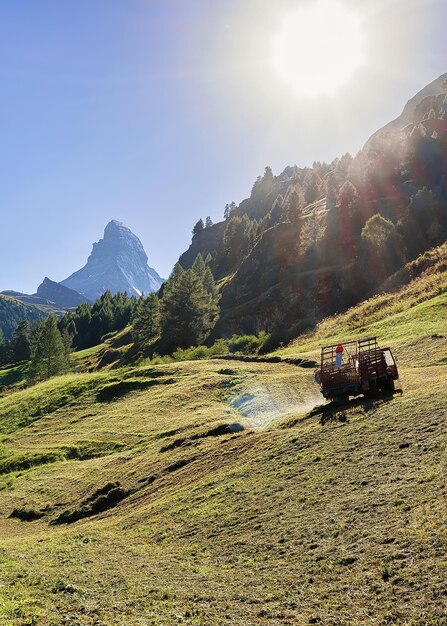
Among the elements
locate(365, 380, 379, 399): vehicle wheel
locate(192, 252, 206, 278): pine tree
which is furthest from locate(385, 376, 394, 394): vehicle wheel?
locate(192, 252, 206, 278): pine tree

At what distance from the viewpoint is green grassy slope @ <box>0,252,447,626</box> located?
9.84 m

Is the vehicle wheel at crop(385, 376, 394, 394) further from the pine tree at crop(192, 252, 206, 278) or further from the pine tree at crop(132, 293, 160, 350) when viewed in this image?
the pine tree at crop(192, 252, 206, 278)

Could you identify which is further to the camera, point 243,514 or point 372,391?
point 372,391

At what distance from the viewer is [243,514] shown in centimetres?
1594

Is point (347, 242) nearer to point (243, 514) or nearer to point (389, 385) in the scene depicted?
point (389, 385)

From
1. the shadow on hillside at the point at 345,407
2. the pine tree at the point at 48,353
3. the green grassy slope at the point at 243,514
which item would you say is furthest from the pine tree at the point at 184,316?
the shadow on hillside at the point at 345,407

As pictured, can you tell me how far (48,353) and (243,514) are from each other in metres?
75.1

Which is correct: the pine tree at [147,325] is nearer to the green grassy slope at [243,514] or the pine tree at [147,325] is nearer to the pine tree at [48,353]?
the pine tree at [48,353]

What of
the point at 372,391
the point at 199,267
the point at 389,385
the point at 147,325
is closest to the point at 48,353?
the point at 147,325

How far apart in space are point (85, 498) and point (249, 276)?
8528 centimetres

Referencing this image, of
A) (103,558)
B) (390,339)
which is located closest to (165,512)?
(103,558)

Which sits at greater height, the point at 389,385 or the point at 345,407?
the point at 389,385

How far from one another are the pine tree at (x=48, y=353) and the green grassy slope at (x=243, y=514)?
4852 centimetres

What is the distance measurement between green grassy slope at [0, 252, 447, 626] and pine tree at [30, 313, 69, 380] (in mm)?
48523
